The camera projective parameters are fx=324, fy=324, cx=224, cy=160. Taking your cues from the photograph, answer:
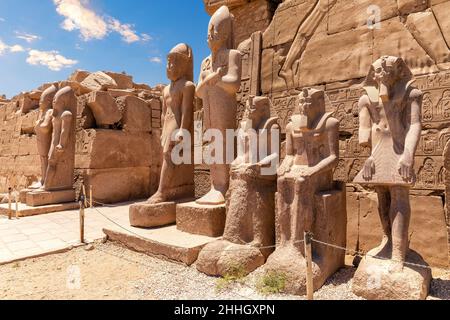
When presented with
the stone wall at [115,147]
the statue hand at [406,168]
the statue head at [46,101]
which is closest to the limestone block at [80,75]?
the stone wall at [115,147]

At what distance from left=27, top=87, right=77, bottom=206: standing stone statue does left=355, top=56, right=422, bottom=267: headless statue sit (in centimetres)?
631

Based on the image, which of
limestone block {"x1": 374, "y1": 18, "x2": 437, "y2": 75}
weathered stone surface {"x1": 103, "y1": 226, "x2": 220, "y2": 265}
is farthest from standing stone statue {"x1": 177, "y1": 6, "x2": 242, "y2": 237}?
limestone block {"x1": 374, "y1": 18, "x2": 437, "y2": 75}

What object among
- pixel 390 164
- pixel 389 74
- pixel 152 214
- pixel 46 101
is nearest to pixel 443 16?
pixel 389 74

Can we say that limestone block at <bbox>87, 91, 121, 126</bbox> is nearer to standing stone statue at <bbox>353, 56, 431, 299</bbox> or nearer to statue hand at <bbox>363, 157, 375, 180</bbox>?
standing stone statue at <bbox>353, 56, 431, 299</bbox>

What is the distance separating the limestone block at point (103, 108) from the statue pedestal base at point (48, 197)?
1893 mm

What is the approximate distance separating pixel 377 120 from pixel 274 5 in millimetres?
4243

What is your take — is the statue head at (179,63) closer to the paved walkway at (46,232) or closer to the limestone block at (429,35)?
the paved walkway at (46,232)

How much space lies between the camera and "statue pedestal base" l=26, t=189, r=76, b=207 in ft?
22.2

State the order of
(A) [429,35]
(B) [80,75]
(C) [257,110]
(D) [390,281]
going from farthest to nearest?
(B) [80,75]
(A) [429,35]
(C) [257,110]
(D) [390,281]

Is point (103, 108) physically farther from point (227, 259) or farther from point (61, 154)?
point (227, 259)

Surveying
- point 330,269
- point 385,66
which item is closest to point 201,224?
point 330,269

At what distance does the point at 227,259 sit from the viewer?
3.19 meters

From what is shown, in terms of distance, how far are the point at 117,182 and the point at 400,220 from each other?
670 centimetres

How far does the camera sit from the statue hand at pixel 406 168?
2691 mm
